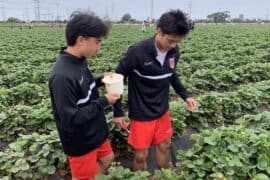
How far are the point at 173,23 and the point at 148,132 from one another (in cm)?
98

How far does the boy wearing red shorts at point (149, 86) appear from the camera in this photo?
329cm

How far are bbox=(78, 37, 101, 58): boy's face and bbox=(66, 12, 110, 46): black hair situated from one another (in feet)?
0.09

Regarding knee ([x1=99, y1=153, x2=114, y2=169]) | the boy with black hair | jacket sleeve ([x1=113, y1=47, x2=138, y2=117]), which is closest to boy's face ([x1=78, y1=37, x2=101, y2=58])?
the boy with black hair

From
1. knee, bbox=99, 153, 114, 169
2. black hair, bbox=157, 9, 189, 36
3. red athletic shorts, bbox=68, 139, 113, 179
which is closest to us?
red athletic shorts, bbox=68, 139, 113, 179

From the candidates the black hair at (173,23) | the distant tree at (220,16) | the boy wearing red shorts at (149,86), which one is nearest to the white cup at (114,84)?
the boy wearing red shorts at (149,86)

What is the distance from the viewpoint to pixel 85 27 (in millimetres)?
2572

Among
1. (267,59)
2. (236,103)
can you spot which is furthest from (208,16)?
(236,103)

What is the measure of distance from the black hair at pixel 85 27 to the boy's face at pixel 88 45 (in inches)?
1.1

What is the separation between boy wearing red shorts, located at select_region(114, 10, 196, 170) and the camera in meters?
3.29

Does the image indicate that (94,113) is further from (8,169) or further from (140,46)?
(8,169)

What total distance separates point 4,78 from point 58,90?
641 centimetres

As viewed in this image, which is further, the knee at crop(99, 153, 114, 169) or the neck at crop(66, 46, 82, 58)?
the knee at crop(99, 153, 114, 169)

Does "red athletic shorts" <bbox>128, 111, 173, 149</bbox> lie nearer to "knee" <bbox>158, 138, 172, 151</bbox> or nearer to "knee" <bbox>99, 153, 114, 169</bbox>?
"knee" <bbox>158, 138, 172, 151</bbox>

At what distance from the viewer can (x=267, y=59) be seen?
1219 cm
